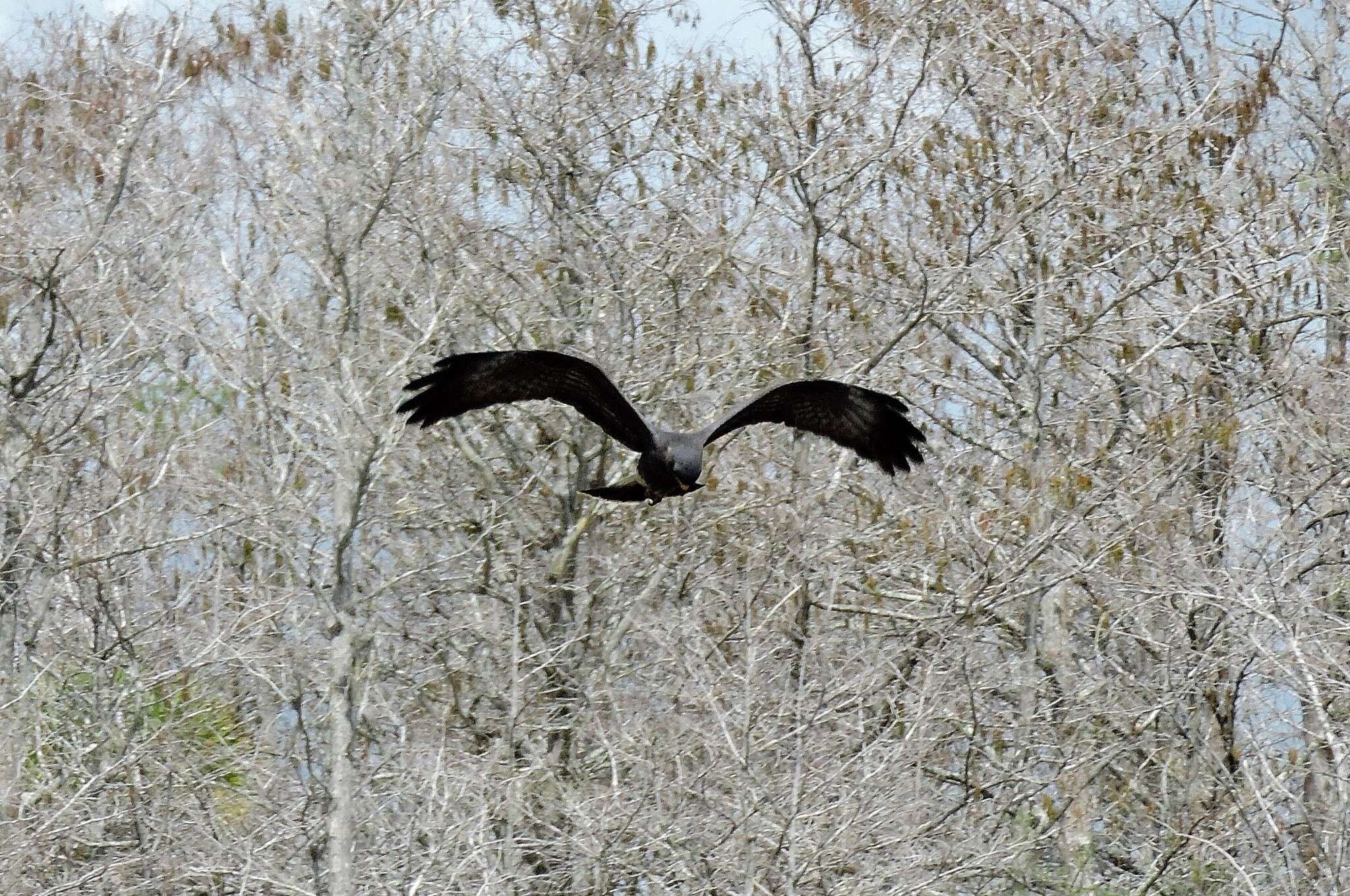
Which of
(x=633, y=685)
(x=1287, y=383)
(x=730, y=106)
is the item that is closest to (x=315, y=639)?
(x=633, y=685)

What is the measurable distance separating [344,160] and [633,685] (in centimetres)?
394

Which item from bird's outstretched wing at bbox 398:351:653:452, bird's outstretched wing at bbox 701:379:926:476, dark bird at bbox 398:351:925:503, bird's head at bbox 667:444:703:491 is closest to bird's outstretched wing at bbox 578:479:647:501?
dark bird at bbox 398:351:925:503

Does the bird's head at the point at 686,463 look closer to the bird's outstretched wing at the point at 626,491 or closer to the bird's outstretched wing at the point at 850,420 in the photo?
the bird's outstretched wing at the point at 626,491

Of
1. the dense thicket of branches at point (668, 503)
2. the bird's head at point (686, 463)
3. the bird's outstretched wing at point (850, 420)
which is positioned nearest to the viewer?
the bird's head at point (686, 463)

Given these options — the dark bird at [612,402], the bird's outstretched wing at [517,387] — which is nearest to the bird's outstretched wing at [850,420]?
the dark bird at [612,402]

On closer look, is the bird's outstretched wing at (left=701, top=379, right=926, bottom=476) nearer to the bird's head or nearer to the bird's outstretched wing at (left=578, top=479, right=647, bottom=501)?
the bird's head

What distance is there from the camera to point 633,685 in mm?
12883

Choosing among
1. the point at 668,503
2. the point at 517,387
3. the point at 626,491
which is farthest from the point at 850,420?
the point at 668,503

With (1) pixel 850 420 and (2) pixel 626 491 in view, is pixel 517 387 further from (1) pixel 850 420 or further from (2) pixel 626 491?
(1) pixel 850 420

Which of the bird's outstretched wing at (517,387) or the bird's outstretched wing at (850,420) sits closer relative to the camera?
the bird's outstretched wing at (517,387)

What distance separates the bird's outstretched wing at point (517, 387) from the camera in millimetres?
8609

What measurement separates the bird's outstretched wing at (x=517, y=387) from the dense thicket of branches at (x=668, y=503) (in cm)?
158

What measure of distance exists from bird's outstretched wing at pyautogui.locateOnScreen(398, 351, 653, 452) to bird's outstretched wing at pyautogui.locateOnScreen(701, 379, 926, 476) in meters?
0.70

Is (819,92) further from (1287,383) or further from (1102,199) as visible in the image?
(1287,383)
